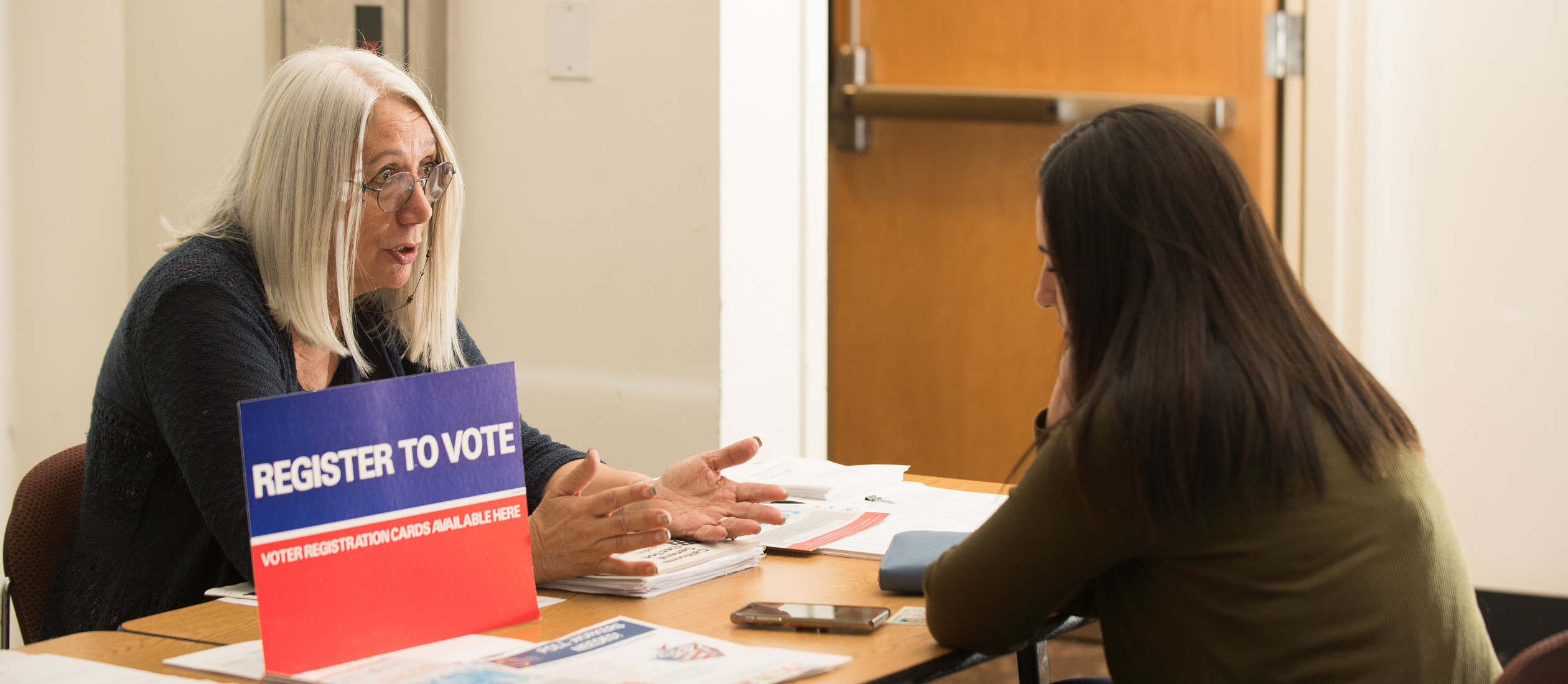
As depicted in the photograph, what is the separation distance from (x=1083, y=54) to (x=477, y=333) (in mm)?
1575

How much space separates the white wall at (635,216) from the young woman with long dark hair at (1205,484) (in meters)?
1.46

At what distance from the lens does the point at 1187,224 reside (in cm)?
109

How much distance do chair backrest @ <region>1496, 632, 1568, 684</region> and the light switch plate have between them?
2100 mm

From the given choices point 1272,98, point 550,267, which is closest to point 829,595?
point 550,267

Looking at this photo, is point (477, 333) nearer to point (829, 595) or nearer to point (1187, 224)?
point (829, 595)

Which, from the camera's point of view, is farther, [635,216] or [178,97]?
[178,97]

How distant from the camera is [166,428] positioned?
1.38 metres

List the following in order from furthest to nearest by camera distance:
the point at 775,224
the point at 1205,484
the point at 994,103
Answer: the point at 994,103 < the point at 775,224 < the point at 1205,484

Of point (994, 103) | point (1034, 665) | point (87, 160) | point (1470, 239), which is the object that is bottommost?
point (1034, 665)

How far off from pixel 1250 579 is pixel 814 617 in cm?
37

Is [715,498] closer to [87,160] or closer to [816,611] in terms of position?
[816,611]

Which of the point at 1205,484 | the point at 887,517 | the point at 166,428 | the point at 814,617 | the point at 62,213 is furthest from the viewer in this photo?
the point at 62,213

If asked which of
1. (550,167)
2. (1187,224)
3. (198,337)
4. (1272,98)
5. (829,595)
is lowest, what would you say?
(829,595)

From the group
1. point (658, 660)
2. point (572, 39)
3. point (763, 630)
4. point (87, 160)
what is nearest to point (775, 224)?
point (572, 39)
